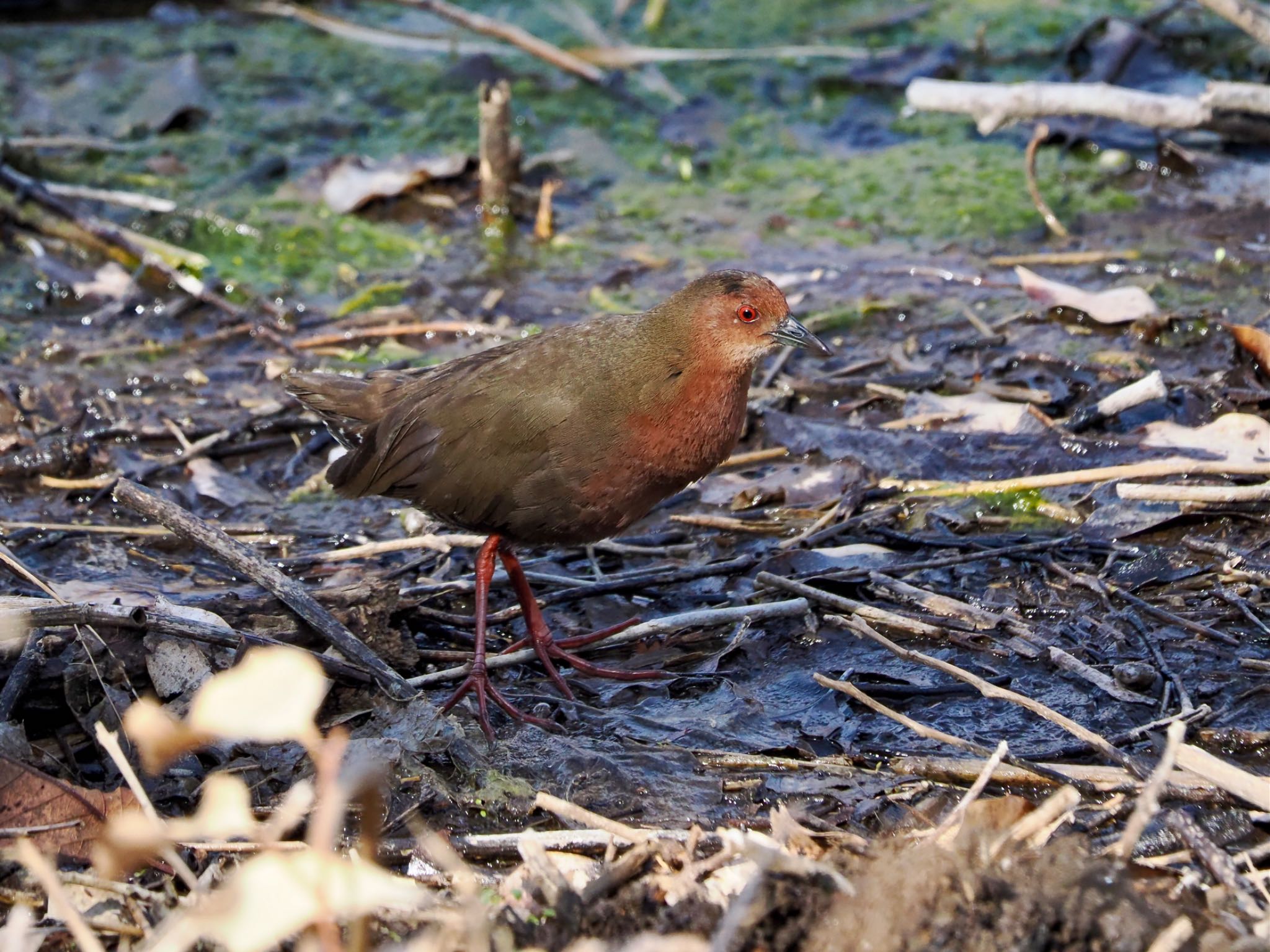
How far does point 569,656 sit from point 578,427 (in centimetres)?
75

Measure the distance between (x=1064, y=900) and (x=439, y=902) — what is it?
1.25m

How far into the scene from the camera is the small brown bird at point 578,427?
169 inches

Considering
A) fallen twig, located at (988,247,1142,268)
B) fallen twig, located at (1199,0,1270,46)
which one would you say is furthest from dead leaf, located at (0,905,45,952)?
fallen twig, located at (1199,0,1270,46)

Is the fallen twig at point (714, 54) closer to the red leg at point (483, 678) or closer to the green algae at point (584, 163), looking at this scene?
the green algae at point (584, 163)

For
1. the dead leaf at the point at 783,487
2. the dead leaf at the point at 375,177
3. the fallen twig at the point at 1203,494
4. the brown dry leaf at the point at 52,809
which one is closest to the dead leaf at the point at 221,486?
A: the dead leaf at the point at 783,487

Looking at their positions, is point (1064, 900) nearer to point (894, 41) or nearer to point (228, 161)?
point (228, 161)

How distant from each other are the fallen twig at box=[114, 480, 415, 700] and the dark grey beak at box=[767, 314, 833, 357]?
1.66 meters

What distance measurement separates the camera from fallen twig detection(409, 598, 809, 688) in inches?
170

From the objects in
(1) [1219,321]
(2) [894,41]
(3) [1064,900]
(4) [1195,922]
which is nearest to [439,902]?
(3) [1064,900]

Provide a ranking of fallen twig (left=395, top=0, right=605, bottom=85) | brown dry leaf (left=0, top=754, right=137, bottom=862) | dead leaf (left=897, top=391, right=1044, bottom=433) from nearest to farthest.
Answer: brown dry leaf (left=0, top=754, right=137, bottom=862) < dead leaf (left=897, top=391, right=1044, bottom=433) < fallen twig (left=395, top=0, right=605, bottom=85)

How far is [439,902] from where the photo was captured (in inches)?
113

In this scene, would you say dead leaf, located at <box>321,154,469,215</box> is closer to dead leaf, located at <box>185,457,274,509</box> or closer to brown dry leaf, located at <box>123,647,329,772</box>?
dead leaf, located at <box>185,457,274,509</box>

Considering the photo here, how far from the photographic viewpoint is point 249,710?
2.01 meters

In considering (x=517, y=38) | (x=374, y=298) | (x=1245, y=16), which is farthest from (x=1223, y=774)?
(x=517, y=38)
